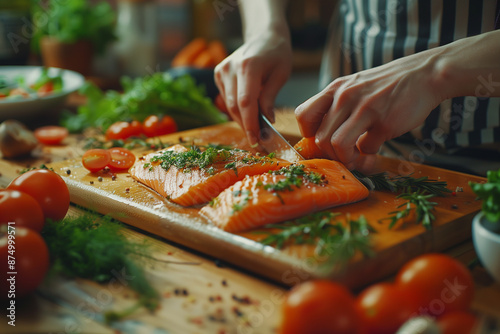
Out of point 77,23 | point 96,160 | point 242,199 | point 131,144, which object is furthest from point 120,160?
point 77,23

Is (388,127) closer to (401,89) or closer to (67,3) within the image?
(401,89)

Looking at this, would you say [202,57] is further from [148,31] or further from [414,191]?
[414,191]

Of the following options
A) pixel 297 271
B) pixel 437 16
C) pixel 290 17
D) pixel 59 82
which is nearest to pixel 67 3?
pixel 59 82

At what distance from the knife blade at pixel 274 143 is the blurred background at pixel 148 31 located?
7.47 ft

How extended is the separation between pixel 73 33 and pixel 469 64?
10.7 ft

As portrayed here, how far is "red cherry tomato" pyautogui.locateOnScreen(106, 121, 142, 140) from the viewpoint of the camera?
268 centimetres

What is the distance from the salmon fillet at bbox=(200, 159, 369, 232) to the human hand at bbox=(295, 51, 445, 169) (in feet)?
0.48

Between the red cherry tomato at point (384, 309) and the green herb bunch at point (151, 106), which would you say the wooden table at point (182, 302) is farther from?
the green herb bunch at point (151, 106)

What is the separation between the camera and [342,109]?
174 centimetres

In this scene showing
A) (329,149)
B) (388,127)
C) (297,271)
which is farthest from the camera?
(329,149)

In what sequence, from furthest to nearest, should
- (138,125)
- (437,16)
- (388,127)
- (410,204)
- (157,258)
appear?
(138,125) < (437,16) < (388,127) < (410,204) < (157,258)

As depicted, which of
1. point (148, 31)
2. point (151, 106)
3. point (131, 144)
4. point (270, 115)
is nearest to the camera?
point (270, 115)

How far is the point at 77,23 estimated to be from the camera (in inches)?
157

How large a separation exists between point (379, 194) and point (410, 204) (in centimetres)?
18
